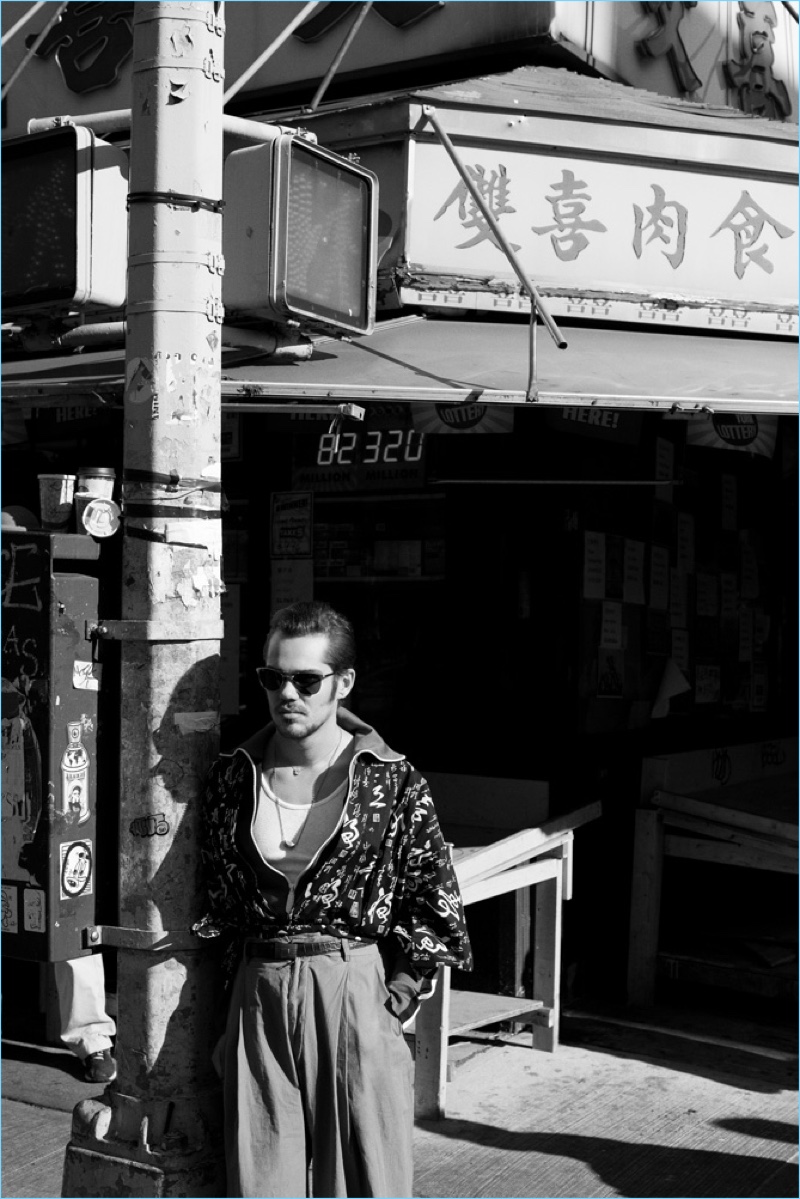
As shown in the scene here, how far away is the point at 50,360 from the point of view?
21.2ft

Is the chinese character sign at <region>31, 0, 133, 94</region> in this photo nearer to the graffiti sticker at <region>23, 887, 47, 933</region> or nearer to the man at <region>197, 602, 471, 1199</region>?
the man at <region>197, 602, 471, 1199</region>

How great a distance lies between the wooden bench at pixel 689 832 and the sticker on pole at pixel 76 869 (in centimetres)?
395

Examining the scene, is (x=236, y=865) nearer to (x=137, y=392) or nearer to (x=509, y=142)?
(x=137, y=392)

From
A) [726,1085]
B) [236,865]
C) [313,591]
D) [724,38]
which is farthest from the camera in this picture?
[724,38]

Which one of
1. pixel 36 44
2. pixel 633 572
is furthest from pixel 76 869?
pixel 36 44

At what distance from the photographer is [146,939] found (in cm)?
315

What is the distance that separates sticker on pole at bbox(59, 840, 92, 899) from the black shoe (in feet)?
9.02

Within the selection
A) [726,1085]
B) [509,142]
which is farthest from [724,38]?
[726,1085]

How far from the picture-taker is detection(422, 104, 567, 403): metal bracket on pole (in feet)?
17.4

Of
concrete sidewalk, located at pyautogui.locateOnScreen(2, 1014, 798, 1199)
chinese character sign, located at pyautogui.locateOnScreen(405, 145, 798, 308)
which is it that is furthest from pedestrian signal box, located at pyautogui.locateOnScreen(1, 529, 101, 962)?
chinese character sign, located at pyautogui.locateOnScreen(405, 145, 798, 308)

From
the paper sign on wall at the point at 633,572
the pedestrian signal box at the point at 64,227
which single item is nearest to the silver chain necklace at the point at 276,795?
the pedestrian signal box at the point at 64,227

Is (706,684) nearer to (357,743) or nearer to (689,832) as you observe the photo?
(689,832)

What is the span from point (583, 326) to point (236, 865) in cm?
432

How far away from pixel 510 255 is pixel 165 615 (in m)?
3.27
